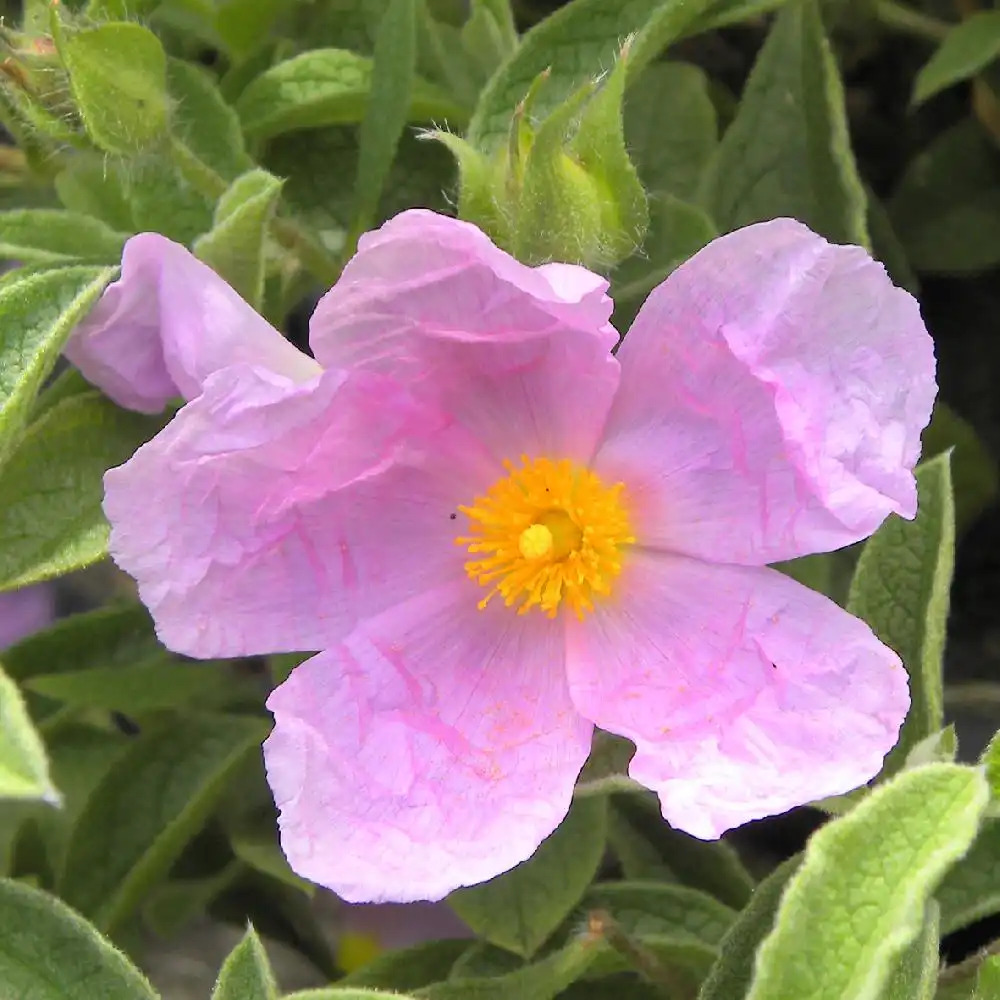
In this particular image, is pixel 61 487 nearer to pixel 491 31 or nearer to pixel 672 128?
pixel 491 31

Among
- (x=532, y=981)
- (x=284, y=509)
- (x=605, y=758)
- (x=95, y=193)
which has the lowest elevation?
(x=532, y=981)

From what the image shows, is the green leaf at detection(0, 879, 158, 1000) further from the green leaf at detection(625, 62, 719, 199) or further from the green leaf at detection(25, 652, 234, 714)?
the green leaf at detection(625, 62, 719, 199)

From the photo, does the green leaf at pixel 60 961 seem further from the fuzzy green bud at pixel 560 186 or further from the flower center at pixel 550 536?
the fuzzy green bud at pixel 560 186

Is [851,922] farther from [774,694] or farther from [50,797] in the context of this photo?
[50,797]

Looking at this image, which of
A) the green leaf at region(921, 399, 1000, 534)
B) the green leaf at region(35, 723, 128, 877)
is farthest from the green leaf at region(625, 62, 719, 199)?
the green leaf at region(35, 723, 128, 877)

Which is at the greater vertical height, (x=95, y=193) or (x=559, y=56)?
(x=559, y=56)

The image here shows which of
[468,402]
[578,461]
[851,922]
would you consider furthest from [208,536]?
[851,922]

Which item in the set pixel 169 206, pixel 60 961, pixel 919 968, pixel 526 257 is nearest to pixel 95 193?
pixel 169 206

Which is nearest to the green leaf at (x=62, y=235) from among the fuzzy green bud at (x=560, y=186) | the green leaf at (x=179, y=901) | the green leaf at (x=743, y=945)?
the fuzzy green bud at (x=560, y=186)
